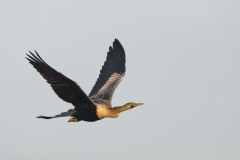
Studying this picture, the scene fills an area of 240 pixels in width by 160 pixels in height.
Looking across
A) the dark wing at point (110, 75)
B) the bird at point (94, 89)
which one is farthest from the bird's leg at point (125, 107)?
the dark wing at point (110, 75)

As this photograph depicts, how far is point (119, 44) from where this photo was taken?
2931 centimetres

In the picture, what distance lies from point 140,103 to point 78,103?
2.44m

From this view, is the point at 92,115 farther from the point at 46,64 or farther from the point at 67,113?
the point at 46,64

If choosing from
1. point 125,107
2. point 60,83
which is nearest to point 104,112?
point 125,107

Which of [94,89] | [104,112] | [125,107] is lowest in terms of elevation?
[104,112]

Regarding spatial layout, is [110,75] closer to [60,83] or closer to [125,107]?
[125,107]

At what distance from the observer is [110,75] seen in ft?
93.5

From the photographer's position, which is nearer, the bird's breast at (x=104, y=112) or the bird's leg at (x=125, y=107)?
the bird's breast at (x=104, y=112)

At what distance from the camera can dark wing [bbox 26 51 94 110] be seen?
859 inches

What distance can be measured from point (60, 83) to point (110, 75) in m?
6.31

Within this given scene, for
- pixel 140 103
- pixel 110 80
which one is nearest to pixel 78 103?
pixel 140 103

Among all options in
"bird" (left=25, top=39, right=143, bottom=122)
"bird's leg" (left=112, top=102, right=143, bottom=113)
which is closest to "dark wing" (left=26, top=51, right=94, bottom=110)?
"bird" (left=25, top=39, right=143, bottom=122)

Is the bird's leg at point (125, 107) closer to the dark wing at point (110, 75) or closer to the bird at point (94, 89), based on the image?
the bird at point (94, 89)

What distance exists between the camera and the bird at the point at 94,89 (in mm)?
22016
